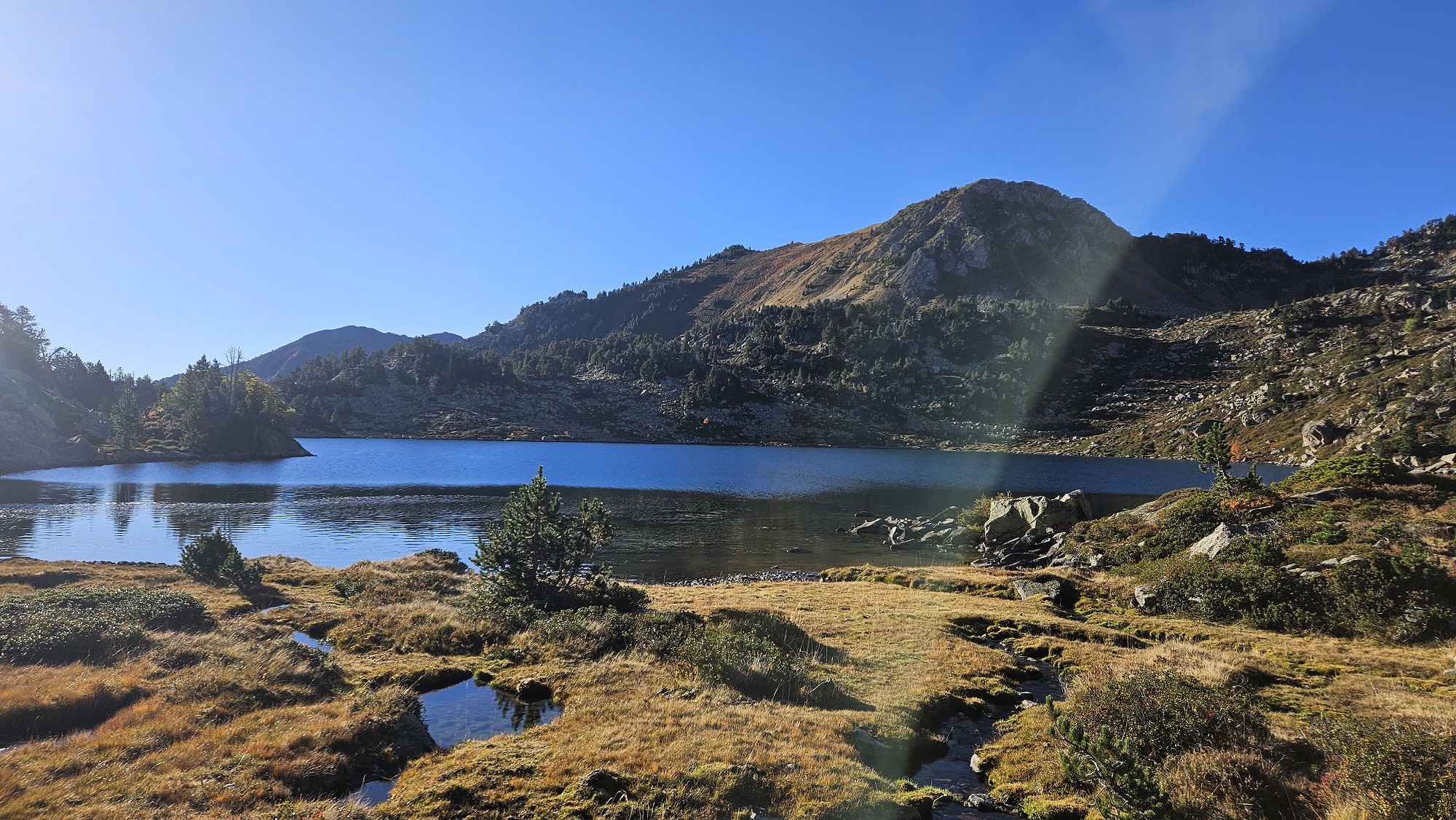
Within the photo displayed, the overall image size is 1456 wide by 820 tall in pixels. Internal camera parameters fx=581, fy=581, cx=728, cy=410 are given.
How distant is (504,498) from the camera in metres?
85.4

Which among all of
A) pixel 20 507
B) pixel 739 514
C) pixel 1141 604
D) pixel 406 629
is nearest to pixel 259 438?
A: pixel 20 507

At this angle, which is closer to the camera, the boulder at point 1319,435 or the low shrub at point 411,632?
the low shrub at point 411,632

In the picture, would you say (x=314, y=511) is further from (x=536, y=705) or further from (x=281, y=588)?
(x=536, y=705)

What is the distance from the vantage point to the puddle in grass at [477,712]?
15992mm

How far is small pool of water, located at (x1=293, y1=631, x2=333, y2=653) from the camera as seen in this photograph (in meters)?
23.2

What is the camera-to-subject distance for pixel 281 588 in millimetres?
33344

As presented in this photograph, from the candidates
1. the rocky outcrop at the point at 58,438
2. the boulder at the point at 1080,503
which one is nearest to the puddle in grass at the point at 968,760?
the boulder at the point at 1080,503

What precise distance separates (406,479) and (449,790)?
105 m

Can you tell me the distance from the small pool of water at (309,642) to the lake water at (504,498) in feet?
81.1

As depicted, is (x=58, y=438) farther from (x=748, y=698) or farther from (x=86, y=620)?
(x=748, y=698)

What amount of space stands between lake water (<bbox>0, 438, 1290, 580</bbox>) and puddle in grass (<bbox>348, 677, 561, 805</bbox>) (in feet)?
91.1

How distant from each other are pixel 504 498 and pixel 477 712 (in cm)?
7271

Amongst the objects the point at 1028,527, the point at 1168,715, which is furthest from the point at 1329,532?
the point at 1028,527

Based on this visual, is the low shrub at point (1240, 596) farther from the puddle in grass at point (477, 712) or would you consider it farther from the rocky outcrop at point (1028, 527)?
the puddle in grass at point (477, 712)
